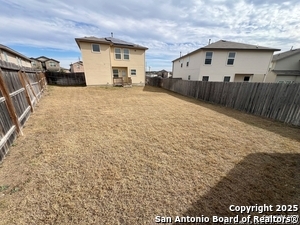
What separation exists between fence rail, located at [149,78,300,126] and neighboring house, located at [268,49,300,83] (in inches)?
628

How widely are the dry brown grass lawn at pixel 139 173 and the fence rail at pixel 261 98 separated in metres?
1.17

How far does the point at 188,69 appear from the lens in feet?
59.6

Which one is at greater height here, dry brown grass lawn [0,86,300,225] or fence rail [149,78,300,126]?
fence rail [149,78,300,126]

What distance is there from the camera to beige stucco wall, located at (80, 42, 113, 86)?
46.9ft

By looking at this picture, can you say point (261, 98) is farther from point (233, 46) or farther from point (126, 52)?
point (126, 52)

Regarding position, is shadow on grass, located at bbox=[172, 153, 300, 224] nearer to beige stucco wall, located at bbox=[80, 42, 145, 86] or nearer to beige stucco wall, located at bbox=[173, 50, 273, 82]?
beige stucco wall, located at bbox=[173, 50, 273, 82]

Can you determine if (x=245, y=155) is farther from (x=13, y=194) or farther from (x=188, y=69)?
(x=188, y=69)

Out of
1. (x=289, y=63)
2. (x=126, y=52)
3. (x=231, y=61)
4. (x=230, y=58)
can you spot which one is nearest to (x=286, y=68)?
(x=289, y=63)

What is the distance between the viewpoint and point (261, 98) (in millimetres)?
5836

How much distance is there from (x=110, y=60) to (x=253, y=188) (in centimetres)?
1678

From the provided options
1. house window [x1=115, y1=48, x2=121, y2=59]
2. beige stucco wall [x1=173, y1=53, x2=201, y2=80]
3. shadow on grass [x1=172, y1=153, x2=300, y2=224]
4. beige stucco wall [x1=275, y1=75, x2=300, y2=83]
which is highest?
house window [x1=115, y1=48, x2=121, y2=59]

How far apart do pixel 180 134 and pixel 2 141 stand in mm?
4111

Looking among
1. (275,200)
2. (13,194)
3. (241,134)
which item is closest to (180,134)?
(241,134)

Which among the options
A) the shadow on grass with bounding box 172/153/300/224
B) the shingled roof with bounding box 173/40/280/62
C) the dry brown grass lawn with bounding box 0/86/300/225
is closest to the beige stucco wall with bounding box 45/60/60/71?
the shingled roof with bounding box 173/40/280/62
